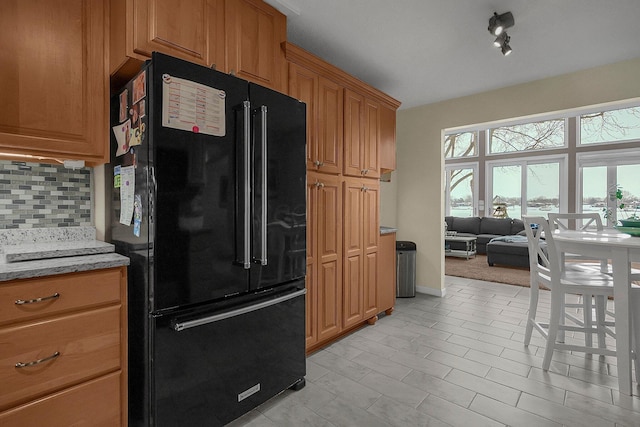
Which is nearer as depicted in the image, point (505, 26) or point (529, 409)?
point (529, 409)

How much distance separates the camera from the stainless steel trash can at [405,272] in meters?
4.06

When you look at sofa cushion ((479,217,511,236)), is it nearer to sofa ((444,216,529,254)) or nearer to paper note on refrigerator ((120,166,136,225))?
sofa ((444,216,529,254))

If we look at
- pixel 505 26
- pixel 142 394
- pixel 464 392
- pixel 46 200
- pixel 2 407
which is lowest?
pixel 464 392

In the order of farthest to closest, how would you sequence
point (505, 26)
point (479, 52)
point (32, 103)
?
point (479, 52) → point (505, 26) → point (32, 103)

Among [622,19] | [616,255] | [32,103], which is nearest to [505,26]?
[622,19]

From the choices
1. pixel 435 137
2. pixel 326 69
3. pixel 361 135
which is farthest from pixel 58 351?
pixel 435 137

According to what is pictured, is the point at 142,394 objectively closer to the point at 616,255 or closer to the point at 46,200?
the point at 46,200

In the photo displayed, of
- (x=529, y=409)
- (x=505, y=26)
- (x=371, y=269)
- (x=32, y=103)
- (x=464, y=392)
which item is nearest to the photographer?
(x=32, y=103)

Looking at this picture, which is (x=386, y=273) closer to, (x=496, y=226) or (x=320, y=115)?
(x=320, y=115)

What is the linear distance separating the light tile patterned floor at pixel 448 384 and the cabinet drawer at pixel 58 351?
822 mm

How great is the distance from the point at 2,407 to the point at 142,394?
460 millimetres

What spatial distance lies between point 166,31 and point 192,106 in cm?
44

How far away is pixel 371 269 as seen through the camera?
3158mm

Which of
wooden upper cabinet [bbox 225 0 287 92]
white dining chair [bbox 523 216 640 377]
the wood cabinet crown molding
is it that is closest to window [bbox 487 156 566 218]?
white dining chair [bbox 523 216 640 377]
